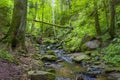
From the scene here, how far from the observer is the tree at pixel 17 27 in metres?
9.60

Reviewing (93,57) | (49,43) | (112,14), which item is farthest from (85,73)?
(49,43)

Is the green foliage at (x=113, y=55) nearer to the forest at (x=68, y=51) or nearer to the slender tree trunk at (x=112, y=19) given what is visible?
the forest at (x=68, y=51)

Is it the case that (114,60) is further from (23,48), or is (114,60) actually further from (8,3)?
(8,3)

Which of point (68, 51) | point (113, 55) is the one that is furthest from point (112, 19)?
point (68, 51)

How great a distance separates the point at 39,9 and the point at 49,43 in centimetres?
957

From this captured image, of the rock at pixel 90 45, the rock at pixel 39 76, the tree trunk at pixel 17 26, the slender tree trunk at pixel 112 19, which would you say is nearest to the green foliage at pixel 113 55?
the slender tree trunk at pixel 112 19

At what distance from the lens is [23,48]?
409 inches

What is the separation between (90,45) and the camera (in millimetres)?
14586

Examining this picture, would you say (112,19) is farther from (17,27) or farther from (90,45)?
(17,27)

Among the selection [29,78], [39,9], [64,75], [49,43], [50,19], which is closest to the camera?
[29,78]

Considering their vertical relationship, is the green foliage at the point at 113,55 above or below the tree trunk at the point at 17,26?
below

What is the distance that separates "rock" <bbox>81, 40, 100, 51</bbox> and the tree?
19.5 feet

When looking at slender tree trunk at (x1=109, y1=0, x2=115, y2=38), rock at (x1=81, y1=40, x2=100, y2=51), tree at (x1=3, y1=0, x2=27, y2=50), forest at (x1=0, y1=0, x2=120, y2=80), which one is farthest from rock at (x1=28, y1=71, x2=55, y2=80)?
rock at (x1=81, y1=40, x2=100, y2=51)

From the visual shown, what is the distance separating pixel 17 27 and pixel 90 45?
21.7 ft
